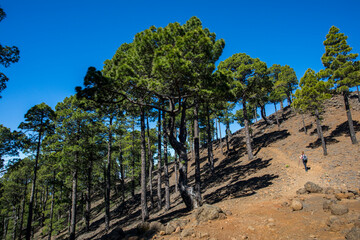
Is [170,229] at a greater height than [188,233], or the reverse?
[188,233]

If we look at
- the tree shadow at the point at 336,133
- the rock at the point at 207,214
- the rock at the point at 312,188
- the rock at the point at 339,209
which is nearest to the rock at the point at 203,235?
the rock at the point at 207,214

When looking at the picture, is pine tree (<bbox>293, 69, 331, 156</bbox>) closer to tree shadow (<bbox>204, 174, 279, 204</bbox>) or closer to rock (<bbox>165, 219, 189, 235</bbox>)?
tree shadow (<bbox>204, 174, 279, 204</bbox>)

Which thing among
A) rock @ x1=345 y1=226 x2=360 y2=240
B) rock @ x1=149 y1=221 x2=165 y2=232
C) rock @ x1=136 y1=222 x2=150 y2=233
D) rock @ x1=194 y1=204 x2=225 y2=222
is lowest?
rock @ x1=136 y1=222 x2=150 y2=233

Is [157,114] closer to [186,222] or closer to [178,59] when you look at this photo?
[178,59]

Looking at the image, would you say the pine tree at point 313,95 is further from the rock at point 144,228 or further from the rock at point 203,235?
the rock at point 144,228

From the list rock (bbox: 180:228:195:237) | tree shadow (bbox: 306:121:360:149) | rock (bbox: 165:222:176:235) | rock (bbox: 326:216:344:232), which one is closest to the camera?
rock (bbox: 326:216:344:232)

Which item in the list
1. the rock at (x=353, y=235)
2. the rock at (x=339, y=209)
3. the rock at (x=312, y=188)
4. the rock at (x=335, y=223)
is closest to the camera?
Answer: the rock at (x=353, y=235)

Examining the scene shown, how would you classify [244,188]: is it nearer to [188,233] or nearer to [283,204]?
[283,204]

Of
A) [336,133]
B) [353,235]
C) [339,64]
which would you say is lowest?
[353,235]

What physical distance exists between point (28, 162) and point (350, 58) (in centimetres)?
4055

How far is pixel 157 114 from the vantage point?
17.9 m

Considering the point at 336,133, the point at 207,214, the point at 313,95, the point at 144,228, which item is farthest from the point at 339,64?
the point at 144,228

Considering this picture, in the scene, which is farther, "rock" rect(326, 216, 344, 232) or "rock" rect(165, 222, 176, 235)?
"rock" rect(165, 222, 176, 235)

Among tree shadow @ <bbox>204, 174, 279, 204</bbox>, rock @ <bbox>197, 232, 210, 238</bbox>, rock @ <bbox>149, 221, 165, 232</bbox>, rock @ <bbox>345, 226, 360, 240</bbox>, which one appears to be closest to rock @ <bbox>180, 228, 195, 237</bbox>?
rock @ <bbox>197, 232, 210, 238</bbox>
